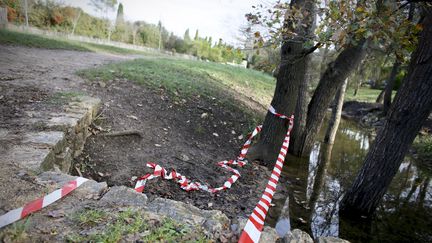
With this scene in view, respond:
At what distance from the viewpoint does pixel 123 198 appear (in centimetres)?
269

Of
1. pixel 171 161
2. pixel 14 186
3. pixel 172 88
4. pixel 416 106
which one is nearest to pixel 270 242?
pixel 14 186

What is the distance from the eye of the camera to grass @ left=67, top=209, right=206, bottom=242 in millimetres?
2122

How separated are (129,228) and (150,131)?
3591 mm

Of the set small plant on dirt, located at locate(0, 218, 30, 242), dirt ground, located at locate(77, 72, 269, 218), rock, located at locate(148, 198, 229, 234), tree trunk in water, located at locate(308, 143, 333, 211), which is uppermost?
small plant on dirt, located at locate(0, 218, 30, 242)

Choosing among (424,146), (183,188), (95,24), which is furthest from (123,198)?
(95,24)

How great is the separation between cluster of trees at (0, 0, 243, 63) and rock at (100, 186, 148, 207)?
919cm

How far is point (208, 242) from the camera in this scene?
7.35ft

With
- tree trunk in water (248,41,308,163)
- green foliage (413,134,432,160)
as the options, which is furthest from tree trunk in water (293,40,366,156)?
green foliage (413,134,432,160)

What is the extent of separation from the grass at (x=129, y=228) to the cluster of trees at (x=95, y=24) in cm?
958

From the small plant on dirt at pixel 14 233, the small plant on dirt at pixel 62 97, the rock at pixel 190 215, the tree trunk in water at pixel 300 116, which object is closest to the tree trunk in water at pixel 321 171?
the tree trunk in water at pixel 300 116

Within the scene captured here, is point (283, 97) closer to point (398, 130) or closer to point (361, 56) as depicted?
point (398, 130)

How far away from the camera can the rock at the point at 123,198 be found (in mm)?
2609

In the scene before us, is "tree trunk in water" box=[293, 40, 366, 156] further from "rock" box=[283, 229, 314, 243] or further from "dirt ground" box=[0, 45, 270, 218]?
"rock" box=[283, 229, 314, 243]

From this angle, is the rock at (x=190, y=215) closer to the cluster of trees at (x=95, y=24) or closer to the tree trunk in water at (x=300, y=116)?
the tree trunk in water at (x=300, y=116)
